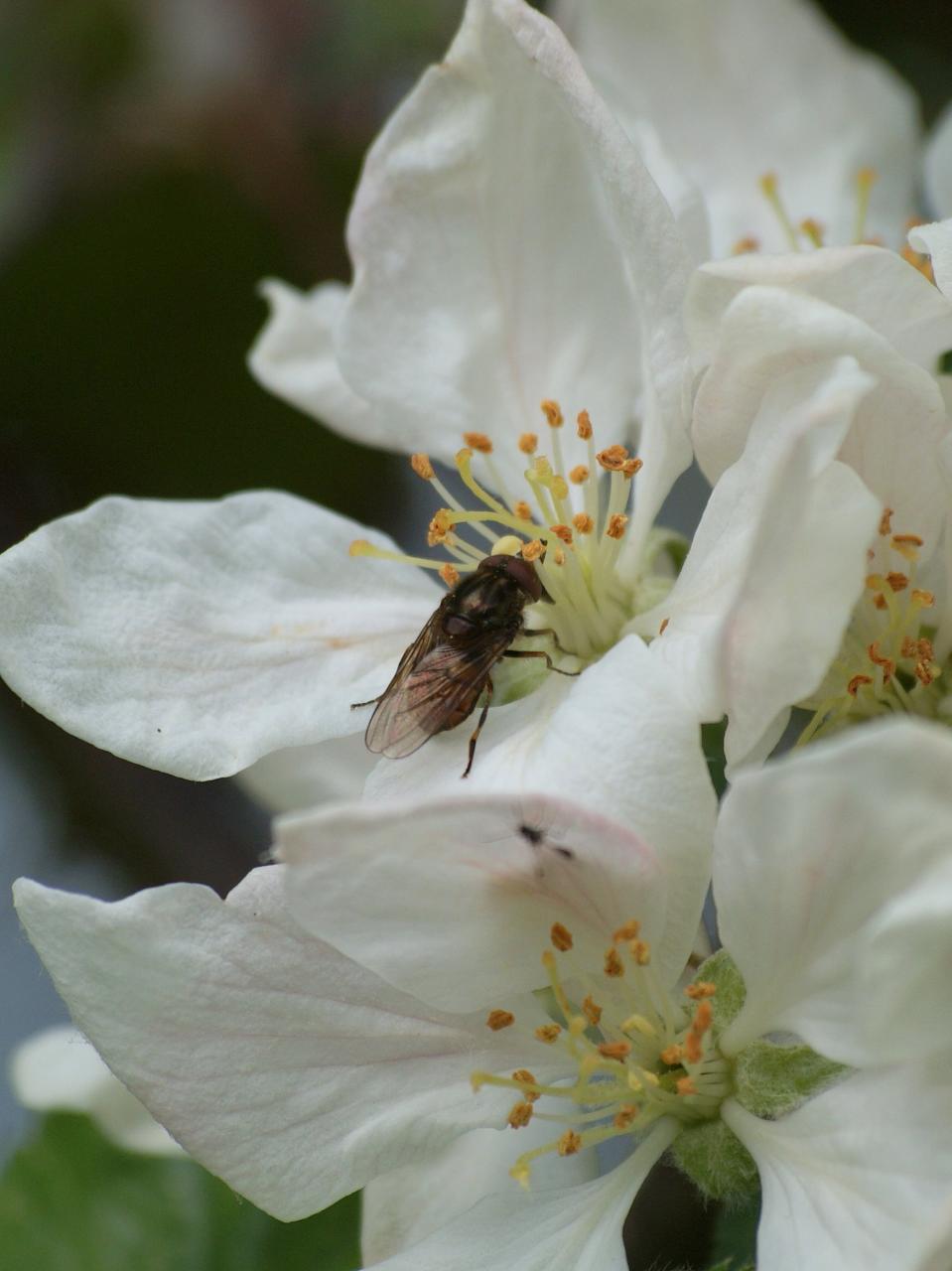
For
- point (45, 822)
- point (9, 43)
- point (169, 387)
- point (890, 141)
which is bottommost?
point (45, 822)

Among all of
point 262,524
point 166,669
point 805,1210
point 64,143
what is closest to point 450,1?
point 64,143

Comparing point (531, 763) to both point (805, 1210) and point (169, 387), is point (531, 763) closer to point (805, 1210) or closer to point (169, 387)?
point (805, 1210)

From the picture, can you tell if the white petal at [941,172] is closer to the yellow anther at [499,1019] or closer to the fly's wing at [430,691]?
the fly's wing at [430,691]

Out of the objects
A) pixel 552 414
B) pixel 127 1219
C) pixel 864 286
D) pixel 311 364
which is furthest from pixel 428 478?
pixel 127 1219

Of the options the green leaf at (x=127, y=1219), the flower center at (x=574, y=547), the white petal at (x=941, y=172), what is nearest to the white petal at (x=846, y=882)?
the flower center at (x=574, y=547)

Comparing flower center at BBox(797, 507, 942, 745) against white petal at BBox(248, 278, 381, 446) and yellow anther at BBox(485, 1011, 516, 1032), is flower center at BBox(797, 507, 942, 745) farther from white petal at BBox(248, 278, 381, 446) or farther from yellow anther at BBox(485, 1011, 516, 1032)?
white petal at BBox(248, 278, 381, 446)

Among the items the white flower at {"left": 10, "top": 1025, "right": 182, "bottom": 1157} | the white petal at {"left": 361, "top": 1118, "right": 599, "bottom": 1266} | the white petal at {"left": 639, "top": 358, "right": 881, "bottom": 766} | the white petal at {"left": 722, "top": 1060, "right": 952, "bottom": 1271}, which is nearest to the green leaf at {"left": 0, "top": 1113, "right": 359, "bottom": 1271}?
the white flower at {"left": 10, "top": 1025, "right": 182, "bottom": 1157}
